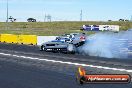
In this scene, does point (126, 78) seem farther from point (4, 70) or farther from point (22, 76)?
point (4, 70)

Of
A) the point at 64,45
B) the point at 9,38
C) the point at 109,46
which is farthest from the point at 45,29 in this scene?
the point at 109,46

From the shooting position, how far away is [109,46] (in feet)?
87.1

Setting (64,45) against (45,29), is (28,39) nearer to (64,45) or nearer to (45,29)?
(64,45)

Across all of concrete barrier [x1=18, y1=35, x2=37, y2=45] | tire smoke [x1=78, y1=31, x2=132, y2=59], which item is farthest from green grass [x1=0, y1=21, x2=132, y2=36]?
tire smoke [x1=78, y1=31, x2=132, y2=59]

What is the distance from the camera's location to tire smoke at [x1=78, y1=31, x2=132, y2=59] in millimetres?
25234

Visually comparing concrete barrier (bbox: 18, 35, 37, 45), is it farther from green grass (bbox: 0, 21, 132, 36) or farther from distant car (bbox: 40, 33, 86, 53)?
green grass (bbox: 0, 21, 132, 36)

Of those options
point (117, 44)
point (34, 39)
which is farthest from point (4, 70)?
point (34, 39)

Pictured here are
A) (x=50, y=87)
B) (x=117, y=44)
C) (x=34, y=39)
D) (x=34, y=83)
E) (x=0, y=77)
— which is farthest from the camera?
(x=34, y=39)

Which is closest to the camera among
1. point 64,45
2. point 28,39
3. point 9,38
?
point 64,45

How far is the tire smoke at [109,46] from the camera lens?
25234mm

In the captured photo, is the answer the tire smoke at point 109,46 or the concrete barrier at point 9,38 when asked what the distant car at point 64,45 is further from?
the concrete barrier at point 9,38

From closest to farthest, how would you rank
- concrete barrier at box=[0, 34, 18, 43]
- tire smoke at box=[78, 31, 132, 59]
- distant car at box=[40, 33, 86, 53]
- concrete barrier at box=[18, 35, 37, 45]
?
tire smoke at box=[78, 31, 132, 59] < distant car at box=[40, 33, 86, 53] < concrete barrier at box=[18, 35, 37, 45] < concrete barrier at box=[0, 34, 18, 43]

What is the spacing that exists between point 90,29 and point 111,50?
47.3 metres

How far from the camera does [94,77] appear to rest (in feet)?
11.8
